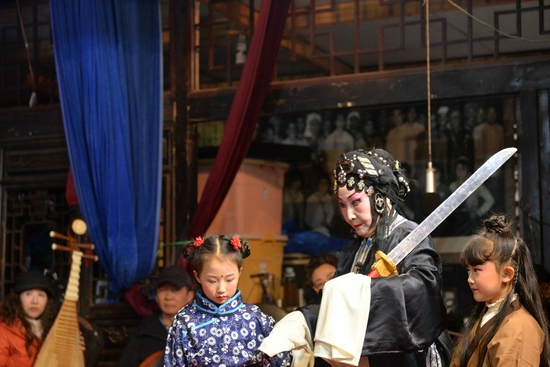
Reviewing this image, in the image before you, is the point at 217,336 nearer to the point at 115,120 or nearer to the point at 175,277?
the point at 175,277

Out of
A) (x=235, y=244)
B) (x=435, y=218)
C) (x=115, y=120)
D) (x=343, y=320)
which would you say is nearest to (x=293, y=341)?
(x=343, y=320)

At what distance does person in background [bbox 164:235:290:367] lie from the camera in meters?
4.77

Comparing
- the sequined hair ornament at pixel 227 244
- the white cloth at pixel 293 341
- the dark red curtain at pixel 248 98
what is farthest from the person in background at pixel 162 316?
→ the white cloth at pixel 293 341

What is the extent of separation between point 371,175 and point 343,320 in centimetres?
75

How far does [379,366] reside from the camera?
4.29 metres

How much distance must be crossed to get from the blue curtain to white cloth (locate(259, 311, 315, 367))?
2793mm

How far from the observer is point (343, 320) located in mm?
3969

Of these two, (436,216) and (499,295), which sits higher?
(436,216)

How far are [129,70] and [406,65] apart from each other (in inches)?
148

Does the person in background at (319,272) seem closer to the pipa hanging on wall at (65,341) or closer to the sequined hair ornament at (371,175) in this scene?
the pipa hanging on wall at (65,341)

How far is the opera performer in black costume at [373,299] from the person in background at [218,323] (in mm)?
528

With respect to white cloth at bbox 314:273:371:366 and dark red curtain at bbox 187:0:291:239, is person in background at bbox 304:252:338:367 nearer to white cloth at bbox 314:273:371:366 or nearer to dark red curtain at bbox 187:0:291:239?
dark red curtain at bbox 187:0:291:239

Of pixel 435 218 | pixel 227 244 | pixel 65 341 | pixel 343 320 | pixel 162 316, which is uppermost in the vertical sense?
pixel 435 218

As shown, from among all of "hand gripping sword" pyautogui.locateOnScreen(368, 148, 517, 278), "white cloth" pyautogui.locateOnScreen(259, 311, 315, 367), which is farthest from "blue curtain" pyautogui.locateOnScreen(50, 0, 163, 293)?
"hand gripping sword" pyautogui.locateOnScreen(368, 148, 517, 278)
